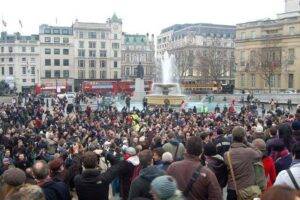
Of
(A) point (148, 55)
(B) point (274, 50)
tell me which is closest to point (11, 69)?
(A) point (148, 55)

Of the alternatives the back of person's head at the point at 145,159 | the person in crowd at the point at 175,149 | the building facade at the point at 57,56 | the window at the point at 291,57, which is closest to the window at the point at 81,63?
the building facade at the point at 57,56

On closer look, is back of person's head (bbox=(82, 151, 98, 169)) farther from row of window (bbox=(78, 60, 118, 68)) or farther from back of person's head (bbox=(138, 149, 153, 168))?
row of window (bbox=(78, 60, 118, 68))

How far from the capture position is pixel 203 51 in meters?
107

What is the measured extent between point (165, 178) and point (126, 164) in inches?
130

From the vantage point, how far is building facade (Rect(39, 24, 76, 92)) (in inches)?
4075

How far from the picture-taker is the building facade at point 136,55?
122m

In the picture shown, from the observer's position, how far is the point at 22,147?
14172 mm

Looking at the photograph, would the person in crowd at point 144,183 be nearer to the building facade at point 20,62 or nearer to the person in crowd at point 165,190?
the person in crowd at point 165,190

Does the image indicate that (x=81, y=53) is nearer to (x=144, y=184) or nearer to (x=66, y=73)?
(x=66, y=73)

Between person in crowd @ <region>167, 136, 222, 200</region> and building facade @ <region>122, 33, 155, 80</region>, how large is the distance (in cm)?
11444

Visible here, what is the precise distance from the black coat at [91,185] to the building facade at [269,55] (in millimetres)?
65362

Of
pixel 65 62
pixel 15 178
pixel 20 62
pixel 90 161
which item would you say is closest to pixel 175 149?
pixel 90 161

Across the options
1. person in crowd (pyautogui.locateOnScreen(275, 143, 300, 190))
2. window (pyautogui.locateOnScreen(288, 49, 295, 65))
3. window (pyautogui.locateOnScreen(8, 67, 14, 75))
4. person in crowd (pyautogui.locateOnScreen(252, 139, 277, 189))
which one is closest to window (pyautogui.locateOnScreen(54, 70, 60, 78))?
window (pyautogui.locateOnScreen(8, 67, 14, 75))

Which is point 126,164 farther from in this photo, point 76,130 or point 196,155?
point 76,130
